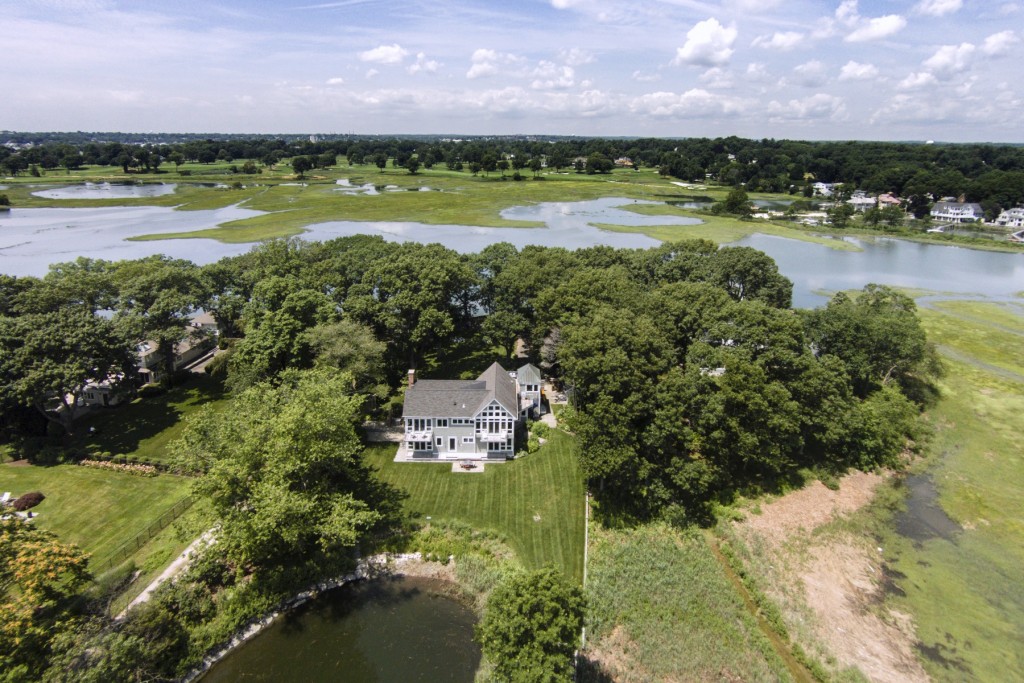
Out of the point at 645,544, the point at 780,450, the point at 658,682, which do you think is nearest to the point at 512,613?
the point at 658,682

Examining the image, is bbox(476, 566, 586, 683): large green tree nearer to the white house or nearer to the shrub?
the white house

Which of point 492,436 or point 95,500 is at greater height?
point 492,436

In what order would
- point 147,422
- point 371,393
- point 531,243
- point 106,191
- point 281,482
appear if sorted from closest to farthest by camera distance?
point 281,482, point 147,422, point 371,393, point 531,243, point 106,191

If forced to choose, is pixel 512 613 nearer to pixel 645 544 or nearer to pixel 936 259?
pixel 645 544

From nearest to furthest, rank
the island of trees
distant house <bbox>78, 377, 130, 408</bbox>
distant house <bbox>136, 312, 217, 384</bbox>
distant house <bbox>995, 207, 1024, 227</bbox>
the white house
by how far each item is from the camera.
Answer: the island of trees → the white house → distant house <bbox>78, 377, 130, 408</bbox> → distant house <bbox>136, 312, 217, 384</bbox> → distant house <bbox>995, 207, 1024, 227</bbox>

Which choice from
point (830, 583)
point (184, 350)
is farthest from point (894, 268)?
point (184, 350)

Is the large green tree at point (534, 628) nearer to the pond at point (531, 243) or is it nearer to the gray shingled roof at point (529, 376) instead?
the gray shingled roof at point (529, 376)

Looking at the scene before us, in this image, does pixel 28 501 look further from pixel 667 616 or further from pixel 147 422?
pixel 667 616

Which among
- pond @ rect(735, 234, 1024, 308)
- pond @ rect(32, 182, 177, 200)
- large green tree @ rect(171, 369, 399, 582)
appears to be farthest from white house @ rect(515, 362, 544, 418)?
pond @ rect(32, 182, 177, 200)
